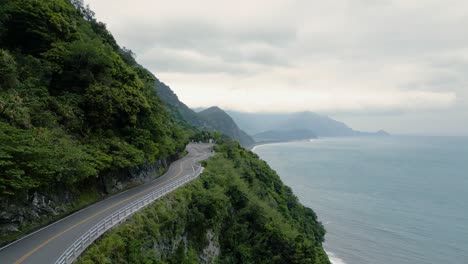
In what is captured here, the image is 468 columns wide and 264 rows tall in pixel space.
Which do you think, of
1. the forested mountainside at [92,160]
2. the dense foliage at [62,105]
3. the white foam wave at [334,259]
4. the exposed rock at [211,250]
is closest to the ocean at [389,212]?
the white foam wave at [334,259]

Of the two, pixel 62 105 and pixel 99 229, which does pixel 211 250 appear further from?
pixel 62 105

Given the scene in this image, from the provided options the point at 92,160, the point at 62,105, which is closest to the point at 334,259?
the point at 92,160

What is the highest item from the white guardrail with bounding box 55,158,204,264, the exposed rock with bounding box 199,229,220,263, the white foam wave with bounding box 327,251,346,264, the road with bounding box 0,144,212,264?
the white guardrail with bounding box 55,158,204,264

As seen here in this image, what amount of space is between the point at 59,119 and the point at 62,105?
1.31 meters

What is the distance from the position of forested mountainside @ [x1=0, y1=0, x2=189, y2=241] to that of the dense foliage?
64mm

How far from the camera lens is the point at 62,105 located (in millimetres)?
25625

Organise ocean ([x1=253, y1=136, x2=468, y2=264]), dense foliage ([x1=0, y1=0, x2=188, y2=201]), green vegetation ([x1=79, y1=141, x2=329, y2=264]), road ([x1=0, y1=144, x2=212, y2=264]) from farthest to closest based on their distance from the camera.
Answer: ocean ([x1=253, y1=136, x2=468, y2=264]) → dense foliage ([x1=0, y1=0, x2=188, y2=201]) → green vegetation ([x1=79, y1=141, x2=329, y2=264]) → road ([x1=0, y1=144, x2=212, y2=264])

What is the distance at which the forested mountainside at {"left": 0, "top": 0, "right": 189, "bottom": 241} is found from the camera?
17688mm

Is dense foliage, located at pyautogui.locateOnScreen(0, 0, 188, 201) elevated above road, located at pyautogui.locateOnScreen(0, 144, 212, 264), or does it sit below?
above

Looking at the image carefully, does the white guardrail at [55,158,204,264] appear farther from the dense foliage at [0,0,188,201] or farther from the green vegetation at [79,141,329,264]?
the dense foliage at [0,0,188,201]

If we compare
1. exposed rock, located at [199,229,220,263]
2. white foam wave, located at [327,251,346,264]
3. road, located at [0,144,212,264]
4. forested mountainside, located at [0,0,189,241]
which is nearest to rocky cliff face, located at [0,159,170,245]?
forested mountainside, located at [0,0,189,241]

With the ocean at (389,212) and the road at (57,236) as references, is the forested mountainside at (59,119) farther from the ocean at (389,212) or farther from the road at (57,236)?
the ocean at (389,212)

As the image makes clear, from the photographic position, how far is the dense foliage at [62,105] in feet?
63.5

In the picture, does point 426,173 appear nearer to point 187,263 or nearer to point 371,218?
point 371,218
